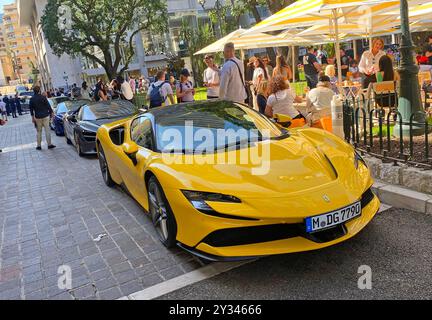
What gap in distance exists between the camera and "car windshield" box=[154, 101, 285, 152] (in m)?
4.21

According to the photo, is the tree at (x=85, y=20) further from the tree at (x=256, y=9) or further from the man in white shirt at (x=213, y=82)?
the man in white shirt at (x=213, y=82)

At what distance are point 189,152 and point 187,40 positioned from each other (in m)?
37.2

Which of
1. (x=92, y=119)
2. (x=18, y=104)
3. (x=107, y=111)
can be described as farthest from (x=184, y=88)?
(x=18, y=104)

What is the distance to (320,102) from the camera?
7273 mm

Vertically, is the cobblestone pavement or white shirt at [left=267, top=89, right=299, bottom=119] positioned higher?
white shirt at [left=267, top=89, right=299, bottom=119]

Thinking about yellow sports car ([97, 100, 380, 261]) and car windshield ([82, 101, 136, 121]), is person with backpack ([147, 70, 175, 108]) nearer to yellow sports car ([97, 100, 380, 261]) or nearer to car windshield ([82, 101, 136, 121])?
car windshield ([82, 101, 136, 121])

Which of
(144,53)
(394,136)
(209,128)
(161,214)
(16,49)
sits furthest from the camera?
(16,49)

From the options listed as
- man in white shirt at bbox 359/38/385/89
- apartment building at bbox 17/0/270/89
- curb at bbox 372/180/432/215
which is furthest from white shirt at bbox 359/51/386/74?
apartment building at bbox 17/0/270/89

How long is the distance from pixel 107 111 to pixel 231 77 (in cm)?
408

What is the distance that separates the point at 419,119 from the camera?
228 inches

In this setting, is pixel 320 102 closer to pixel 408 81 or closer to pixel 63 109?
pixel 408 81

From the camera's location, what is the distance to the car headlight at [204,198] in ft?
10.6
